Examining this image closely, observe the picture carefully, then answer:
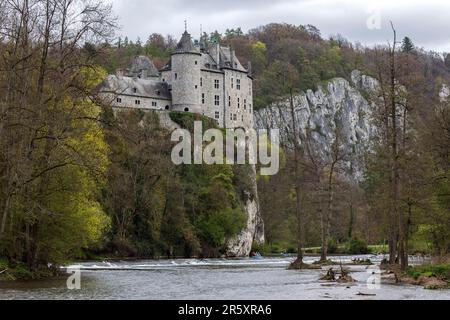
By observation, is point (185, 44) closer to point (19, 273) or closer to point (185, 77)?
point (185, 77)

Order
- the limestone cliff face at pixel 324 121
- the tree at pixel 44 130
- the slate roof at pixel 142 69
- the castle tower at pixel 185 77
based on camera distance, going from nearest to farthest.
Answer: the tree at pixel 44 130 → the castle tower at pixel 185 77 → the slate roof at pixel 142 69 → the limestone cliff face at pixel 324 121

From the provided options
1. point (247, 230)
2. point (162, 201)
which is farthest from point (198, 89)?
point (162, 201)

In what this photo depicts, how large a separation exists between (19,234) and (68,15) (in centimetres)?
986

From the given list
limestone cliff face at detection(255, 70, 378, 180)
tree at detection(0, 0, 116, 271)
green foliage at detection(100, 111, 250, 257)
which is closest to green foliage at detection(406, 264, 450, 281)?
tree at detection(0, 0, 116, 271)

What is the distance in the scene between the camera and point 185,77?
94250 millimetres

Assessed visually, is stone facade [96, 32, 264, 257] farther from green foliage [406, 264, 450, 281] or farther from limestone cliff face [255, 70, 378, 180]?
limestone cliff face [255, 70, 378, 180]

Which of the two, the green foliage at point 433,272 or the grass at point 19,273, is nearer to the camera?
the green foliage at point 433,272

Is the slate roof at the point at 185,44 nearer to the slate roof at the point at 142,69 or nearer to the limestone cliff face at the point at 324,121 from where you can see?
the slate roof at the point at 142,69

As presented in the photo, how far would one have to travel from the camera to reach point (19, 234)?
1260 inches

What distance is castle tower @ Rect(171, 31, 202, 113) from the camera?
3686 inches

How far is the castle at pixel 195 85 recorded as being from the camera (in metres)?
92.1

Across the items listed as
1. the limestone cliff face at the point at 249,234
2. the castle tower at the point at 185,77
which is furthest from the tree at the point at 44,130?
the castle tower at the point at 185,77
